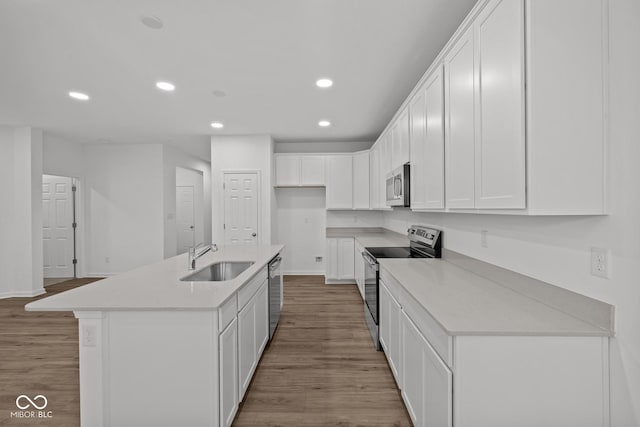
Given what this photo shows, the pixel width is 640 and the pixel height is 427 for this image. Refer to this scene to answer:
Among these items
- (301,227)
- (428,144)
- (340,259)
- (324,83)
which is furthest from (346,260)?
(428,144)

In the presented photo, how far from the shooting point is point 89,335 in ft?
5.00

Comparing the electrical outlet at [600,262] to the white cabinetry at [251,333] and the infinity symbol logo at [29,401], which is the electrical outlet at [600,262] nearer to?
the white cabinetry at [251,333]

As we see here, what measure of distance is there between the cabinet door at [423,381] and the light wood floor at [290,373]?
0.36 m

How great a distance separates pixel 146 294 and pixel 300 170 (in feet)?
12.9

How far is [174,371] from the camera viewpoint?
60.4 inches

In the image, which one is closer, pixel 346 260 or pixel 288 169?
pixel 346 260

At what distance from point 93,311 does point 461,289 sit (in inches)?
82.0

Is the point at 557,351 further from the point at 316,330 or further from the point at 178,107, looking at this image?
the point at 178,107

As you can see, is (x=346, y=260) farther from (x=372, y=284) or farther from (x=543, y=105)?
(x=543, y=105)

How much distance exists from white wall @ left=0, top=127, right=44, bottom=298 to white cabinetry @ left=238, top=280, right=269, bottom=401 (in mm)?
4587

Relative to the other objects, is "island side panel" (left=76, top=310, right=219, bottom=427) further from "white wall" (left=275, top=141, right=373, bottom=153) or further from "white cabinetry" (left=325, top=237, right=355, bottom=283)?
"white wall" (left=275, top=141, right=373, bottom=153)

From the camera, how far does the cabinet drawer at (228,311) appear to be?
1.58 meters

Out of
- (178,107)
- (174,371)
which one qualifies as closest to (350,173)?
(178,107)

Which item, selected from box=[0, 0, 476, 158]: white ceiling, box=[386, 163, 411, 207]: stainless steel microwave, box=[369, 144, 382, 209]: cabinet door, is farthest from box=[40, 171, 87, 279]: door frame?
box=[386, 163, 411, 207]: stainless steel microwave
